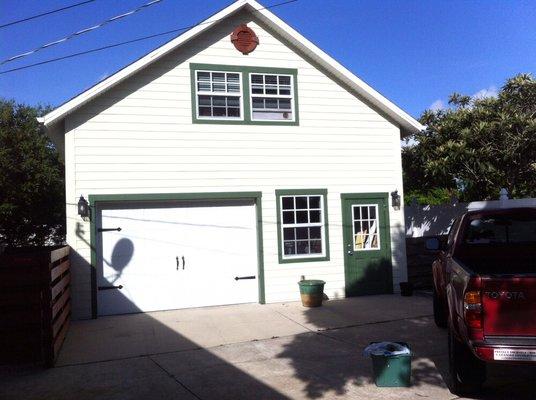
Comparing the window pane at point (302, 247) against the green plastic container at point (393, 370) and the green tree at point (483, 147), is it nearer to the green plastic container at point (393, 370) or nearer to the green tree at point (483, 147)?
the green tree at point (483, 147)

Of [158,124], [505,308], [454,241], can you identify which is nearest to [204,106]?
[158,124]

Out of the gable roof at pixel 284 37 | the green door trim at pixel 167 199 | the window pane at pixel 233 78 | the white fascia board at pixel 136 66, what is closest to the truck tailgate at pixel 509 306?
the green door trim at pixel 167 199

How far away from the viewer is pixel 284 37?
11.4 metres

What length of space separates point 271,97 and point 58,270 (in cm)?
602

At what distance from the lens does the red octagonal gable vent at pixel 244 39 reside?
11141 mm

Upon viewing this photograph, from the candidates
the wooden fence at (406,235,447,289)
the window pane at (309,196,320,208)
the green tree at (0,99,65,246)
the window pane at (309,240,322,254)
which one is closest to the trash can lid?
the window pane at (309,240,322,254)

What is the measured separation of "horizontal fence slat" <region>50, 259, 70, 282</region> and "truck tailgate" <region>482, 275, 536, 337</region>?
543cm

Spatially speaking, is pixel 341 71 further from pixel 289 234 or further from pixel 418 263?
pixel 418 263

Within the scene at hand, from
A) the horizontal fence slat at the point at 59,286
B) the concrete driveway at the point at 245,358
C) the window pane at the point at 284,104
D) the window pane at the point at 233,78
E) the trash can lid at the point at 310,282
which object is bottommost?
the concrete driveway at the point at 245,358

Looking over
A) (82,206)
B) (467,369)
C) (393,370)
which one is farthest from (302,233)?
(467,369)

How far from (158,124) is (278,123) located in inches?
104

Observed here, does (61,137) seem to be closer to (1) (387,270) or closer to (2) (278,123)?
(2) (278,123)

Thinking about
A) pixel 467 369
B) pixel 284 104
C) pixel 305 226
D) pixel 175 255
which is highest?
pixel 284 104

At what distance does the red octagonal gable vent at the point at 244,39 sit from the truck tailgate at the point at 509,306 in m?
8.31
